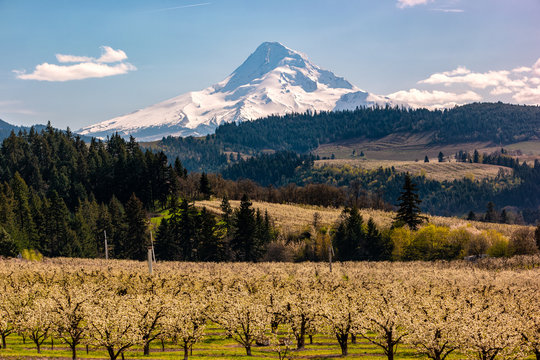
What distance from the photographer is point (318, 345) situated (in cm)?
5212

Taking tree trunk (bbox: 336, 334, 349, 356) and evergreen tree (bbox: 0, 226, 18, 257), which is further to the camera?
evergreen tree (bbox: 0, 226, 18, 257)

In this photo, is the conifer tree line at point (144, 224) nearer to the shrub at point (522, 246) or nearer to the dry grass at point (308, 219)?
the dry grass at point (308, 219)

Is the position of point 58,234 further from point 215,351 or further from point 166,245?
point 215,351

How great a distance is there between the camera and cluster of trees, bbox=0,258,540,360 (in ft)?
133

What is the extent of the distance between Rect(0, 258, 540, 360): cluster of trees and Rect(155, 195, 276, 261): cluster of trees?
4193 centimetres

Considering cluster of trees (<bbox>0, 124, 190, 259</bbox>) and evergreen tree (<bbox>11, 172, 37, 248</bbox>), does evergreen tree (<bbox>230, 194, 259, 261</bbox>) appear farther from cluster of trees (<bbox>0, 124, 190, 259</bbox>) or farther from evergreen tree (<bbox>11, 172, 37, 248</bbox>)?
evergreen tree (<bbox>11, 172, 37, 248</bbox>)

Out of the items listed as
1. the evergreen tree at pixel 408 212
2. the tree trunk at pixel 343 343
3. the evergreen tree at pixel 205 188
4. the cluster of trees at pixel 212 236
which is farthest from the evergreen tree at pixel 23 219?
the tree trunk at pixel 343 343

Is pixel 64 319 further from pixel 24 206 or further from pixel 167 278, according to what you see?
pixel 24 206

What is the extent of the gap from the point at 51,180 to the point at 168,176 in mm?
50417

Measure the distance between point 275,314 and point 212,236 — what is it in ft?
216

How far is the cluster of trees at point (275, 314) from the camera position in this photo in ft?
133

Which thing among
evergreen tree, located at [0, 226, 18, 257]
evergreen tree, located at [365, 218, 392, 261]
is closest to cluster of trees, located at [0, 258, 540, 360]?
evergreen tree, located at [0, 226, 18, 257]

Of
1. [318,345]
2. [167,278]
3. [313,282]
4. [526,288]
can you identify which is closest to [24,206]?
[167,278]

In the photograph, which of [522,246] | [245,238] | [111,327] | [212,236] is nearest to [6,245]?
[212,236]
